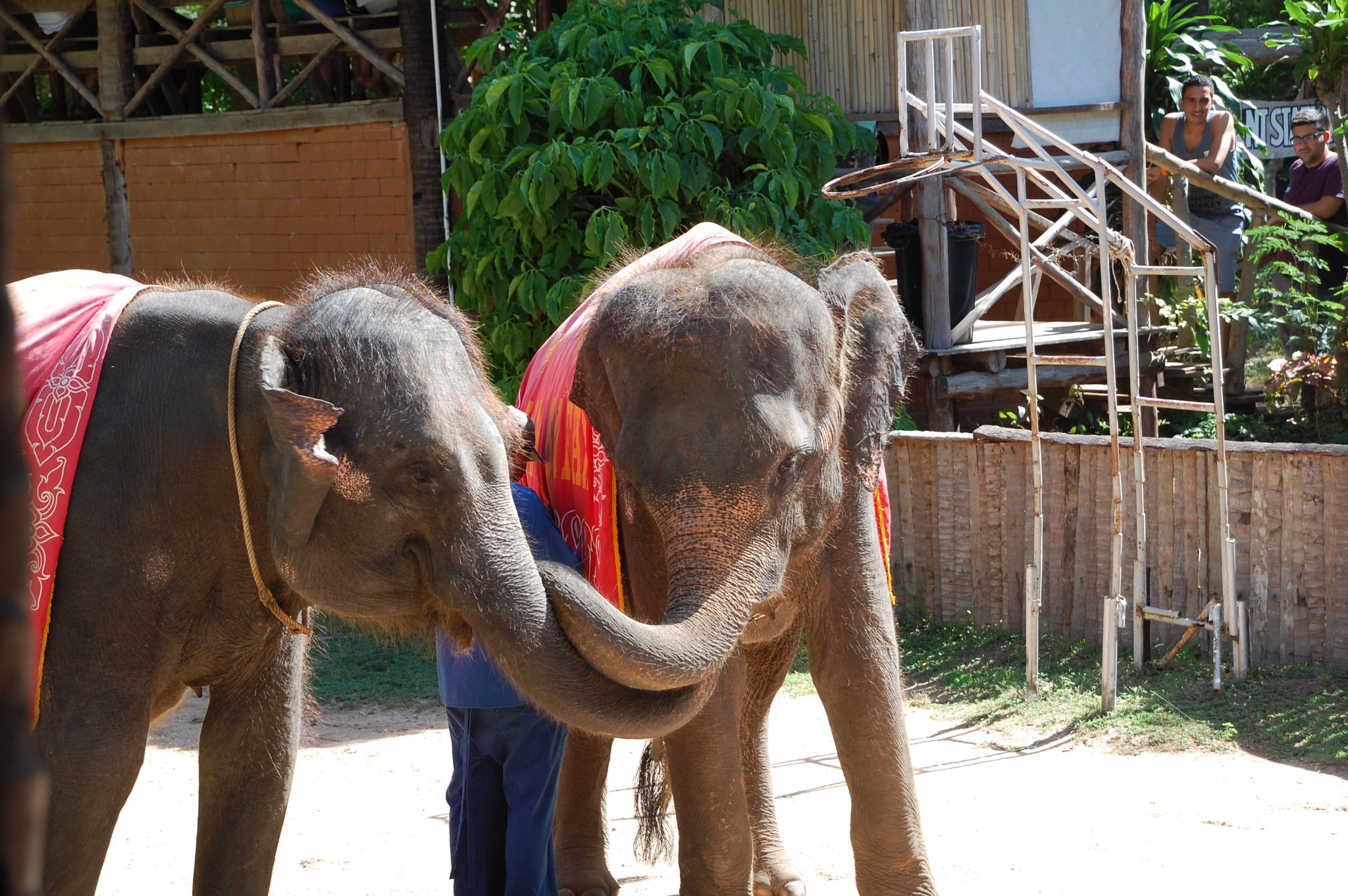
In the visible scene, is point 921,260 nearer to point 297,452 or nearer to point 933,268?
point 933,268

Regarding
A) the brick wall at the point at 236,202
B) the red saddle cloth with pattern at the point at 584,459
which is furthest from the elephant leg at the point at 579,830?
the brick wall at the point at 236,202

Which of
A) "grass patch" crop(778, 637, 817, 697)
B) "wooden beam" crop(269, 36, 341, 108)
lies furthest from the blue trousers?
"wooden beam" crop(269, 36, 341, 108)

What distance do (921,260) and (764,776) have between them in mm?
5079

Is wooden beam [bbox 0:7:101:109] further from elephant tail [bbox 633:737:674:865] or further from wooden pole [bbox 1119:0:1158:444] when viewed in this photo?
elephant tail [bbox 633:737:674:865]

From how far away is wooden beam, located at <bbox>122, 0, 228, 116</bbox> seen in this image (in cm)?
970

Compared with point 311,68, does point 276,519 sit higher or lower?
lower

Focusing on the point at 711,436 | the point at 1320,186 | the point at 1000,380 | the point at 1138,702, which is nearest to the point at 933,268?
the point at 1000,380

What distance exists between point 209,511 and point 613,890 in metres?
2.20

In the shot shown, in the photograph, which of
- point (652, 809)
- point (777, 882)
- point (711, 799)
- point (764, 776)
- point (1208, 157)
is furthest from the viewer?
point (1208, 157)

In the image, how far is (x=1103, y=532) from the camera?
7.05m

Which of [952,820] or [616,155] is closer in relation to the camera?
[952,820]

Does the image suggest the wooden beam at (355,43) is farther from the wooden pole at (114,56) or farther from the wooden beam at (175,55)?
the wooden pole at (114,56)

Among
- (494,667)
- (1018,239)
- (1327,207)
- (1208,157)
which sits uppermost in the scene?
(1208,157)

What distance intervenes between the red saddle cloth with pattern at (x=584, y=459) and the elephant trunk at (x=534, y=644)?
79cm
